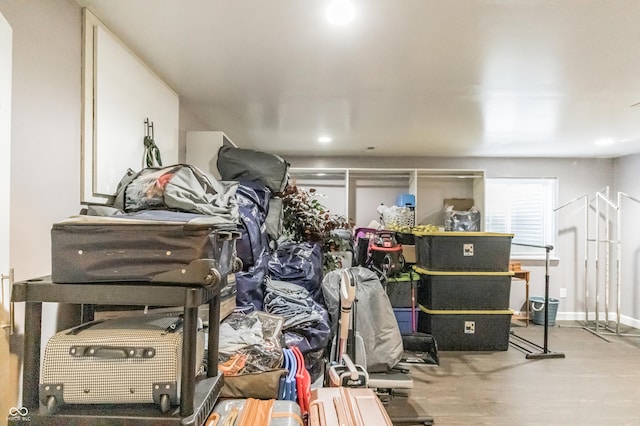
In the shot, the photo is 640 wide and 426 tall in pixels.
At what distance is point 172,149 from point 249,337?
1365 mm

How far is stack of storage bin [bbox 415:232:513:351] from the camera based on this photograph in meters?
3.70

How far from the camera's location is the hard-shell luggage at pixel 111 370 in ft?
3.34

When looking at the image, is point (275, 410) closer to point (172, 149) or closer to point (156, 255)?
point (156, 255)

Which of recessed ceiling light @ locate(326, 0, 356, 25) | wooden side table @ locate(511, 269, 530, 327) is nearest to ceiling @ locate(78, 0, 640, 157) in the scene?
recessed ceiling light @ locate(326, 0, 356, 25)

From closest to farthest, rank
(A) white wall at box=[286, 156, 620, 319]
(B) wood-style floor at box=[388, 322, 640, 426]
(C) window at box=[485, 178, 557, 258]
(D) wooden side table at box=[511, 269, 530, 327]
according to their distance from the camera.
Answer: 1. (B) wood-style floor at box=[388, 322, 640, 426]
2. (D) wooden side table at box=[511, 269, 530, 327]
3. (A) white wall at box=[286, 156, 620, 319]
4. (C) window at box=[485, 178, 557, 258]

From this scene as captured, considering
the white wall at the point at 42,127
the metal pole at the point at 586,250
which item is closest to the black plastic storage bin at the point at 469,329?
the metal pole at the point at 586,250

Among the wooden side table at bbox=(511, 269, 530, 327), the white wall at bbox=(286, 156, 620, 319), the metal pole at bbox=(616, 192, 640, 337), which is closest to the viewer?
the metal pole at bbox=(616, 192, 640, 337)

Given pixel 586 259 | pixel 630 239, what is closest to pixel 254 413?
pixel 586 259

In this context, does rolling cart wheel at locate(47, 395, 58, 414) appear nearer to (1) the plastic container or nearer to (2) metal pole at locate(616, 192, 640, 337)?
(1) the plastic container

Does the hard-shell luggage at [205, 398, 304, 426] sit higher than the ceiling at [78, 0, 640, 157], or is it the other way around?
the ceiling at [78, 0, 640, 157]

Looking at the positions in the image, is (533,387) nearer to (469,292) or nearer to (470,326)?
(470,326)

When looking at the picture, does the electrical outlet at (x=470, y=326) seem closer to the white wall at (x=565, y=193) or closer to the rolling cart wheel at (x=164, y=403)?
the white wall at (x=565, y=193)

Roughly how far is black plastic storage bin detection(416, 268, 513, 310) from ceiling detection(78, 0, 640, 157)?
1435mm

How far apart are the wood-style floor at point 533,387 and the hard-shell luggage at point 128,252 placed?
2.10 metres
